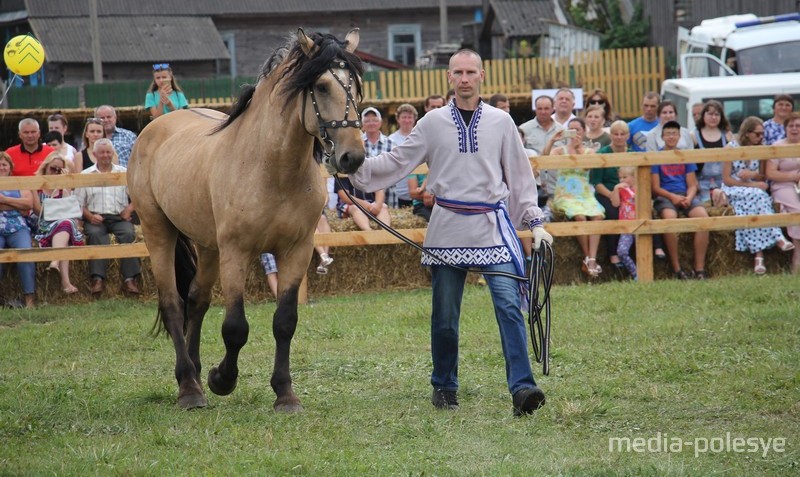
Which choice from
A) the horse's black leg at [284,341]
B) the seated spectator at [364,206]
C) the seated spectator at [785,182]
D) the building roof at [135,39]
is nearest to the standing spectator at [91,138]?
the seated spectator at [364,206]

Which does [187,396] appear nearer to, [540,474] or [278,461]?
[278,461]

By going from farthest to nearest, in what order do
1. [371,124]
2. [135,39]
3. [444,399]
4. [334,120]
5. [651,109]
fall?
[135,39] → [651,109] → [371,124] → [444,399] → [334,120]

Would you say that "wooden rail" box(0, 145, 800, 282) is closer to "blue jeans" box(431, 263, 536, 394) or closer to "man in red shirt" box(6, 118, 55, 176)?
"man in red shirt" box(6, 118, 55, 176)

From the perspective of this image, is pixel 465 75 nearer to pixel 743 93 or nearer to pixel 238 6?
pixel 743 93

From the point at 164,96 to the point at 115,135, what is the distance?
4.29 ft

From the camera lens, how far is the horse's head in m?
A: 5.68

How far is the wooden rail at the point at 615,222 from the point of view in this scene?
10.7m

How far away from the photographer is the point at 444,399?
6309mm

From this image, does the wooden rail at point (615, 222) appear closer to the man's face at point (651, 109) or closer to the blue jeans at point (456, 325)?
the man's face at point (651, 109)

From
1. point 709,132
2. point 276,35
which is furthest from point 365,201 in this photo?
point 276,35

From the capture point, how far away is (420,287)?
→ 11.7 meters

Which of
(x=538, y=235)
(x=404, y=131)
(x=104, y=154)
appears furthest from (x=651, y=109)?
(x=538, y=235)

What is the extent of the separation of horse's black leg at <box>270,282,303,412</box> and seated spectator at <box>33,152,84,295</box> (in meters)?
5.35

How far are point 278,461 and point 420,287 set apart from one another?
675 cm
